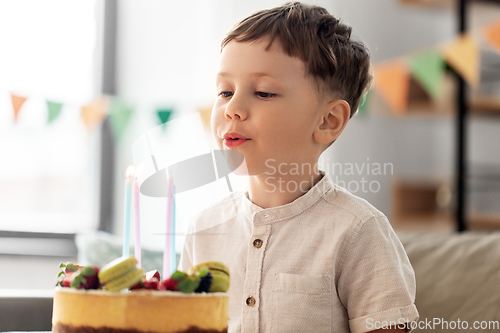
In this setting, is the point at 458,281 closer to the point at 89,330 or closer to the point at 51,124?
the point at 89,330

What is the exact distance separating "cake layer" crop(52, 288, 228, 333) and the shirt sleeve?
0.98 feet

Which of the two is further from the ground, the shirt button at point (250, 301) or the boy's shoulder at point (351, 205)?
the boy's shoulder at point (351, 205)

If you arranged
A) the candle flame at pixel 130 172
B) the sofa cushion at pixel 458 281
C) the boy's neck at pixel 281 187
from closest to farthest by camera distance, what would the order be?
the candle flame at pixel 130 172 < the boy's neck at pixel 281 187 < the sofa cushion at pixel 458 281

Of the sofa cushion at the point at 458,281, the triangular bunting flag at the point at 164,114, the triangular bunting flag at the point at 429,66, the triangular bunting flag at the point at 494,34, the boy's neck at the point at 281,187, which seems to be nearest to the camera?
the boy's neck at the point at 281,187

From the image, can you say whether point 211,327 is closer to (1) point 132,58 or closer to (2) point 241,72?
(2) point 241,72

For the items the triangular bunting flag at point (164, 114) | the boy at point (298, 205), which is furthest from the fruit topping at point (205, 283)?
the triangular bunting flag at point (164, 114)

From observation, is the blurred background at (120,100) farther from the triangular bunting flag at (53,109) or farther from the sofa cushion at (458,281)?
the sofa cushion at (458,281)

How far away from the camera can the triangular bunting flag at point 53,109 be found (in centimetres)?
193

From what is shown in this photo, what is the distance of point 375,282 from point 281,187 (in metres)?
0.20

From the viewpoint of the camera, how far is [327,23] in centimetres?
80

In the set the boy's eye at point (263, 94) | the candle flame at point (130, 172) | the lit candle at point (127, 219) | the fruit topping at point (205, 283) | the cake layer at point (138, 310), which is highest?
the boy's eye at point (263, 94)

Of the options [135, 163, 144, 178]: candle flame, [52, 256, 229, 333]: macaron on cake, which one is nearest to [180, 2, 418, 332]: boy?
[135, 163, 144, 178]: candle flame

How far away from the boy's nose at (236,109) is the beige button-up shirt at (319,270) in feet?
0.52

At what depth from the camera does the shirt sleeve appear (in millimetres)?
713
